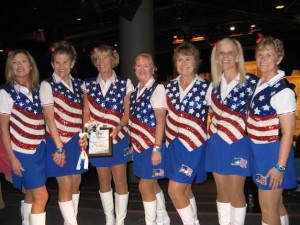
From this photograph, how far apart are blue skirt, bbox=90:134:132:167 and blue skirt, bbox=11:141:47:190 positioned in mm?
501

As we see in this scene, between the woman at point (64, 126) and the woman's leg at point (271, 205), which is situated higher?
the woman at point (64, 126)

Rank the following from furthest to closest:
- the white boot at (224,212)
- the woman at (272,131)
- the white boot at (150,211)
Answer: the white boot at (150,211)
the white boot at (224,212)
the woman at (272,131)

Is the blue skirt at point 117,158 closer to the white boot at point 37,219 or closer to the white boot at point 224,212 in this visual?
the white boot at point 37,219

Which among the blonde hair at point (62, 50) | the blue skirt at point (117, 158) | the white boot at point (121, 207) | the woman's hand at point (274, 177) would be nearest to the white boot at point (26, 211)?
the blue skirt at point (117, 158)

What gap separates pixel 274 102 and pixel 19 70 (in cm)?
189

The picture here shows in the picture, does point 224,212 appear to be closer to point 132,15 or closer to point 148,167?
point 148,167

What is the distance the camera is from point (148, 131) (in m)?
3.27

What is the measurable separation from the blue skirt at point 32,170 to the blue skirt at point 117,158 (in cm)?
50

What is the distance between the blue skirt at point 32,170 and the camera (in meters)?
3.01

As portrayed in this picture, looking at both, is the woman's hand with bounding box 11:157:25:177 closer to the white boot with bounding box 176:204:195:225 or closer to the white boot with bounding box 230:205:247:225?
the white boot with bounding box 176:204:195:225

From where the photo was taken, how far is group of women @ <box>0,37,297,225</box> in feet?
8.75

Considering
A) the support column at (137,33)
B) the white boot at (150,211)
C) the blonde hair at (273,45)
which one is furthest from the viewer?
the support column at (137,33)

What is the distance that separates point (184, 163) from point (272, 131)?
2.55 feet

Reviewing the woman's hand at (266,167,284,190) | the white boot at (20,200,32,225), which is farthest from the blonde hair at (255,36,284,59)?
the white boot at (20,200,32,225)
